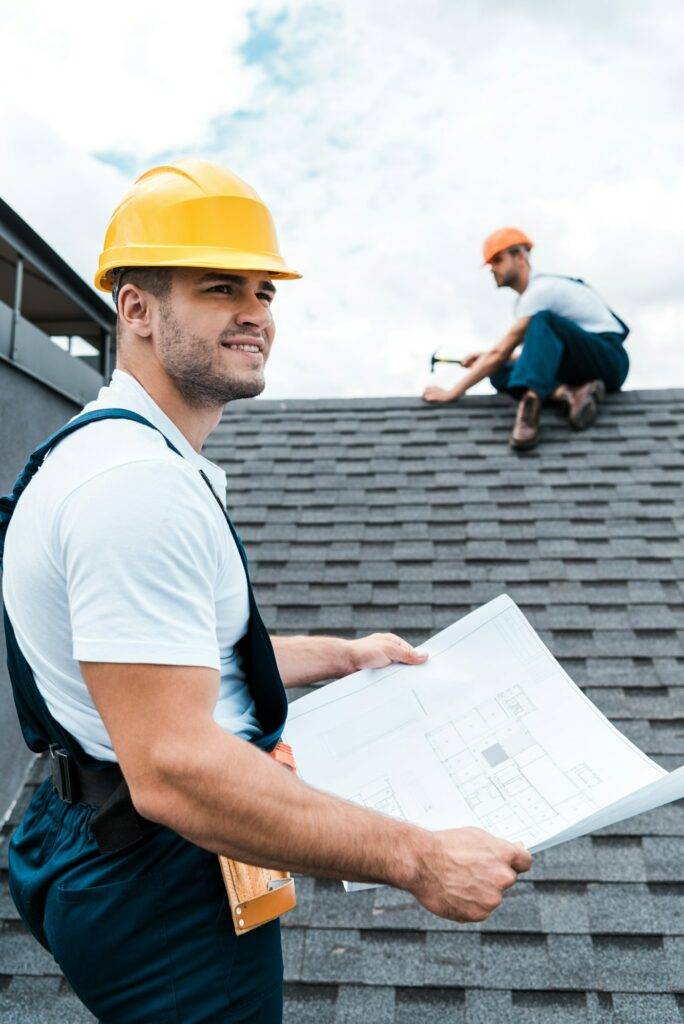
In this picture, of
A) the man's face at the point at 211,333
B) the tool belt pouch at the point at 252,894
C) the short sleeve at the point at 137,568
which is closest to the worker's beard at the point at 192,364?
the man's face at the point at 211,333

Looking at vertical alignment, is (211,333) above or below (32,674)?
above

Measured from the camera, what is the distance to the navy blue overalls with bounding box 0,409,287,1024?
1.24m

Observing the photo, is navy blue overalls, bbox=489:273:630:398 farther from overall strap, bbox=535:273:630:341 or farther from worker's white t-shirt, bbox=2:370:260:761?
worker's white t-shirt, bbox=2:370:260:761

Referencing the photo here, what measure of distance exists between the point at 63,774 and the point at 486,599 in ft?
8.57

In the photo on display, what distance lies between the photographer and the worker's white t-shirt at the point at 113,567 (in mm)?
1034

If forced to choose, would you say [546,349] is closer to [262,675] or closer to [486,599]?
[486,599]

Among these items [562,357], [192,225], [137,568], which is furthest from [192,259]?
[562,357]

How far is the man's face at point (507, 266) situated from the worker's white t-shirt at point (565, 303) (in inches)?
6.1

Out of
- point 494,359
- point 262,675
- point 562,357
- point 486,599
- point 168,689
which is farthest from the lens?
point 494,359

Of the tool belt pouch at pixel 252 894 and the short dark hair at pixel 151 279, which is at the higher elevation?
the short dark hair at pixel 151 279

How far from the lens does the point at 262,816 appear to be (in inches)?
42.5

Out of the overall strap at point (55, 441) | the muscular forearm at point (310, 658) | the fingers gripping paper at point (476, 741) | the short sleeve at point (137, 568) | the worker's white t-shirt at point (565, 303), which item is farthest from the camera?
the worker's white t-shirt at point (565, 303)

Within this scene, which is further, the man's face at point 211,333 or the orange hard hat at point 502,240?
the orange hard hat at point 502,240

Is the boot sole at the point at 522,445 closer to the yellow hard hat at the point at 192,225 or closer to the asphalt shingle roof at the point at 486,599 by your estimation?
the asphalt shingle roof at the point at 486,599
